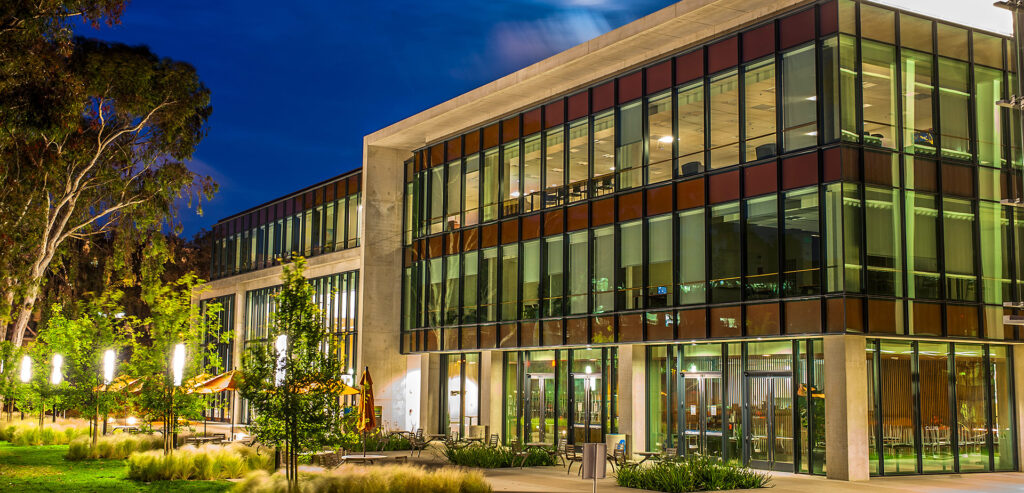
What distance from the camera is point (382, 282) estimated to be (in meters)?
45.0

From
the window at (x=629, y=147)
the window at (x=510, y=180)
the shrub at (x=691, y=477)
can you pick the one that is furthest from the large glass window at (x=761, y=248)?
the window at (x=510, y=180)

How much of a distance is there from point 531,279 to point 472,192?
532cm

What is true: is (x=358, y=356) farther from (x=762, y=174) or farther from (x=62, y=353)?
(x=762, y=174)

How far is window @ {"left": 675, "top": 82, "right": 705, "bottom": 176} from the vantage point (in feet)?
92.3

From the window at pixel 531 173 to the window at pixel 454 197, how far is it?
4.41 meters

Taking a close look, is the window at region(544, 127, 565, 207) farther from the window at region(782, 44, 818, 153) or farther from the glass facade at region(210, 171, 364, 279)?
the glass facade at region(210, 171, 364, 279)

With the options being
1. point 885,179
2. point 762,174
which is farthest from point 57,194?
point 885,179

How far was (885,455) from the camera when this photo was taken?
24312mm

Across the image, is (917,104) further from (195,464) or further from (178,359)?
(178,359)

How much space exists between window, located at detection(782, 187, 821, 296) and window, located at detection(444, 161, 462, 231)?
54.9 feet

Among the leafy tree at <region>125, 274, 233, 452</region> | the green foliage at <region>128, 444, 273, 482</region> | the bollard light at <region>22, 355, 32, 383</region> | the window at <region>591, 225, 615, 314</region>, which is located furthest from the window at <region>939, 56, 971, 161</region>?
the bollard light at <region>22, 355, 32, 383</region>

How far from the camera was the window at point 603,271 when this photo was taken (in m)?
31.2

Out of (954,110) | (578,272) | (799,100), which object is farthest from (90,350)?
(954,110)

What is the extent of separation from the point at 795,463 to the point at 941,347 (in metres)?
5.13
